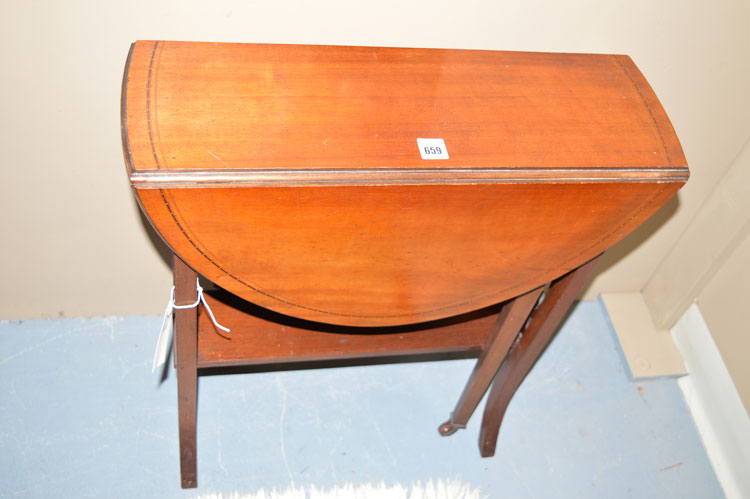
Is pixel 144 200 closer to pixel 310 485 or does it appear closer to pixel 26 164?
pixel 26 164

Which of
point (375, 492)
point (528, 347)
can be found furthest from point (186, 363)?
point (528, 347)

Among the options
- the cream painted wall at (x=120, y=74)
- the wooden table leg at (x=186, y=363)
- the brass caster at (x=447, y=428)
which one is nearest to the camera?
the wooden table leg at (x=186, y=363)

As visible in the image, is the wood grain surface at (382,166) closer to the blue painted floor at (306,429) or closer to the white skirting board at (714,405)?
the blue painted floor at (306,429)

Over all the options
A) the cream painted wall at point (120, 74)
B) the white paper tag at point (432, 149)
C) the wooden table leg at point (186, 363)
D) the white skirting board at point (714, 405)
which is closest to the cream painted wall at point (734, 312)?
the white skirting board at point (714, 405)

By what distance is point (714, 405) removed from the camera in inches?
76.2

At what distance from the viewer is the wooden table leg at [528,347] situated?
1.35m

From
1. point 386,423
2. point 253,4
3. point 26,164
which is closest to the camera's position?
point 253,4

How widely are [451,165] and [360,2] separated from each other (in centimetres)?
47

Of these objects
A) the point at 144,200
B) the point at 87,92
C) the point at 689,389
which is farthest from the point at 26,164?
the point at 689,389

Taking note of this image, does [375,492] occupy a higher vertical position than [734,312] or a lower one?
lower

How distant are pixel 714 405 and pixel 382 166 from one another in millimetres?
1437

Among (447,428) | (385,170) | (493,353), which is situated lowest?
(447,428)

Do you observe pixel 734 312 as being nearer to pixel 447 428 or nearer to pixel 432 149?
pixel 447 428

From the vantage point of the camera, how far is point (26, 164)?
148 cm
